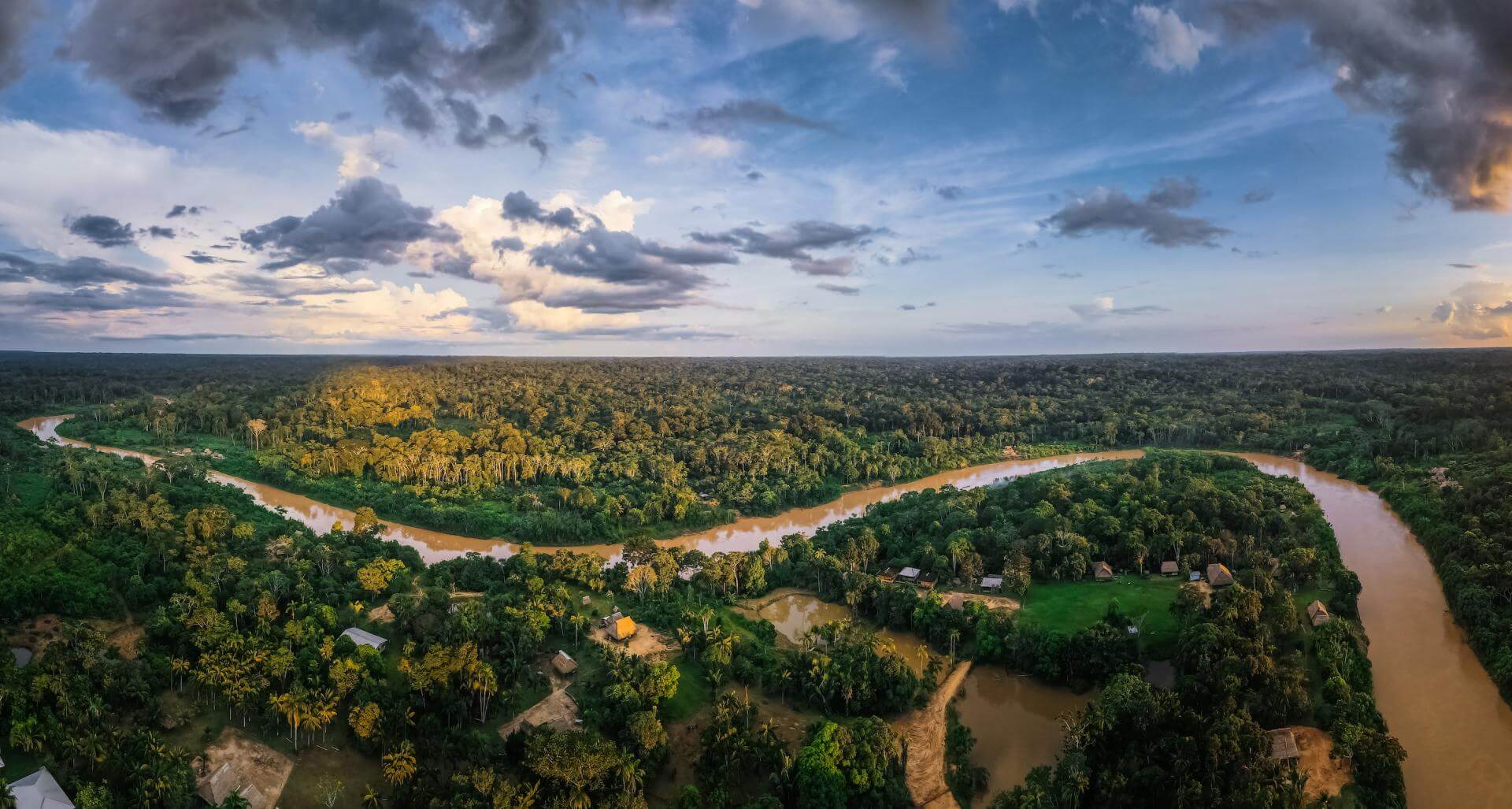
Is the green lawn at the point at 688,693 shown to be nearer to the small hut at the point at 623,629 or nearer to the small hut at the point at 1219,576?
the small hut at the point at 623,629

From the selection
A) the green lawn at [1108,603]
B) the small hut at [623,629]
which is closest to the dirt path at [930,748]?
the green lawn at [1108,603]

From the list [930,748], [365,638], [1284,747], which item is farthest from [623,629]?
[1284,747]

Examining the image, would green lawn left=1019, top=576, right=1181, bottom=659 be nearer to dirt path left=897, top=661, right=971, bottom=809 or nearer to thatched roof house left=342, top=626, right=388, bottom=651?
dirt path left=897, top=661, right=971, bottom=809

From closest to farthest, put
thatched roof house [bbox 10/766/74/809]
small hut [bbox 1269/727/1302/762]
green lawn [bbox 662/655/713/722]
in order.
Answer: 1. thatched roof house [bbox 10/766/74/809]
2. small hut [bbox 1269/727/1302/762]
3. green lawn [bbox 662/655/713/722]

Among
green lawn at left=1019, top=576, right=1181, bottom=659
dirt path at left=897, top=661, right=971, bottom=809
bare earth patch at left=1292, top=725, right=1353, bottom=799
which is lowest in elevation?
dirt path at left=897, top=661, right=971, bottom=809

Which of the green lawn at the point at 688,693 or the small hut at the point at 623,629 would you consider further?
the small hut at the point at 623,629

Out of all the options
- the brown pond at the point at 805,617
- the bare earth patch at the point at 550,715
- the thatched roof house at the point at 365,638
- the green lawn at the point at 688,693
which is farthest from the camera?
the brown pond at the point at 805,617

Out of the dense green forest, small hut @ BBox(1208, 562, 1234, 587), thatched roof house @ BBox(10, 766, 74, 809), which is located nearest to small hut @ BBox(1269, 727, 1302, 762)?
the dense green forest
